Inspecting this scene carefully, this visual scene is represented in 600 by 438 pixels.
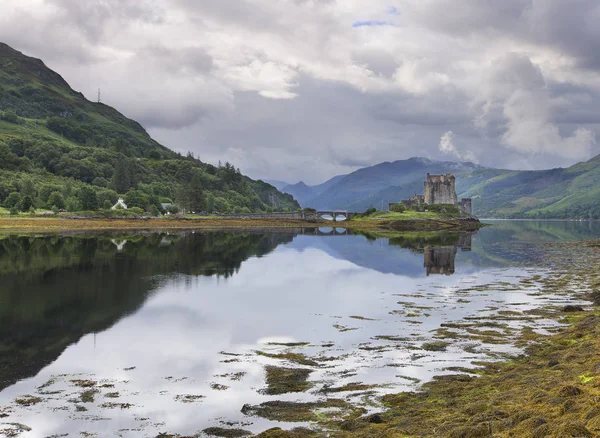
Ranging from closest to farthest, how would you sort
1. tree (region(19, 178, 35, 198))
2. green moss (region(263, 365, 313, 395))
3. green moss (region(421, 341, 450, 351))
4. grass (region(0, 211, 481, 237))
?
green moss (region(263, 365, 313, 395))
green moss (region(421, 341, 450, 351))
grass (region(0, 211, 481, 237))
tree (region(19, 178, 35, 198))

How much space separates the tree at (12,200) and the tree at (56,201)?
945cm

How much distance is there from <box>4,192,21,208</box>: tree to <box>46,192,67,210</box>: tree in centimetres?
945

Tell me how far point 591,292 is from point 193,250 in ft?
203

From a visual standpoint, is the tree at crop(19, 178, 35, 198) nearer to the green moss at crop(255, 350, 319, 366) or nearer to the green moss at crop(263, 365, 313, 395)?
the green moss at crop(255, 350, 319, 366)

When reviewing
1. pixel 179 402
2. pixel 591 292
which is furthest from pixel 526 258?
pixel 179 402

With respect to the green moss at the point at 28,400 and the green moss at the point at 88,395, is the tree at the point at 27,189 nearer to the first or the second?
the green moss at the point at 88,395

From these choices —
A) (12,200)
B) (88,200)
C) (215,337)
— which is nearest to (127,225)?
(88,200)

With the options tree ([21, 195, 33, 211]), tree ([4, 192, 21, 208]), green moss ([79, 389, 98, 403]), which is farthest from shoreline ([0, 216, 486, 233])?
green moss ([79, 389, 98, 403])

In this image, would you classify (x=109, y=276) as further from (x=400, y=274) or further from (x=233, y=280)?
(x=400, y=274)

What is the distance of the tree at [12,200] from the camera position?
177 m

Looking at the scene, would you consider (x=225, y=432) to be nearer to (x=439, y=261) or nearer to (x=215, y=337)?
(x=215, y=337)

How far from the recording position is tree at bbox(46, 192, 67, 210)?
184250mm

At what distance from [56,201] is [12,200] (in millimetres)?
13573

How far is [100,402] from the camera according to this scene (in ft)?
64.5
